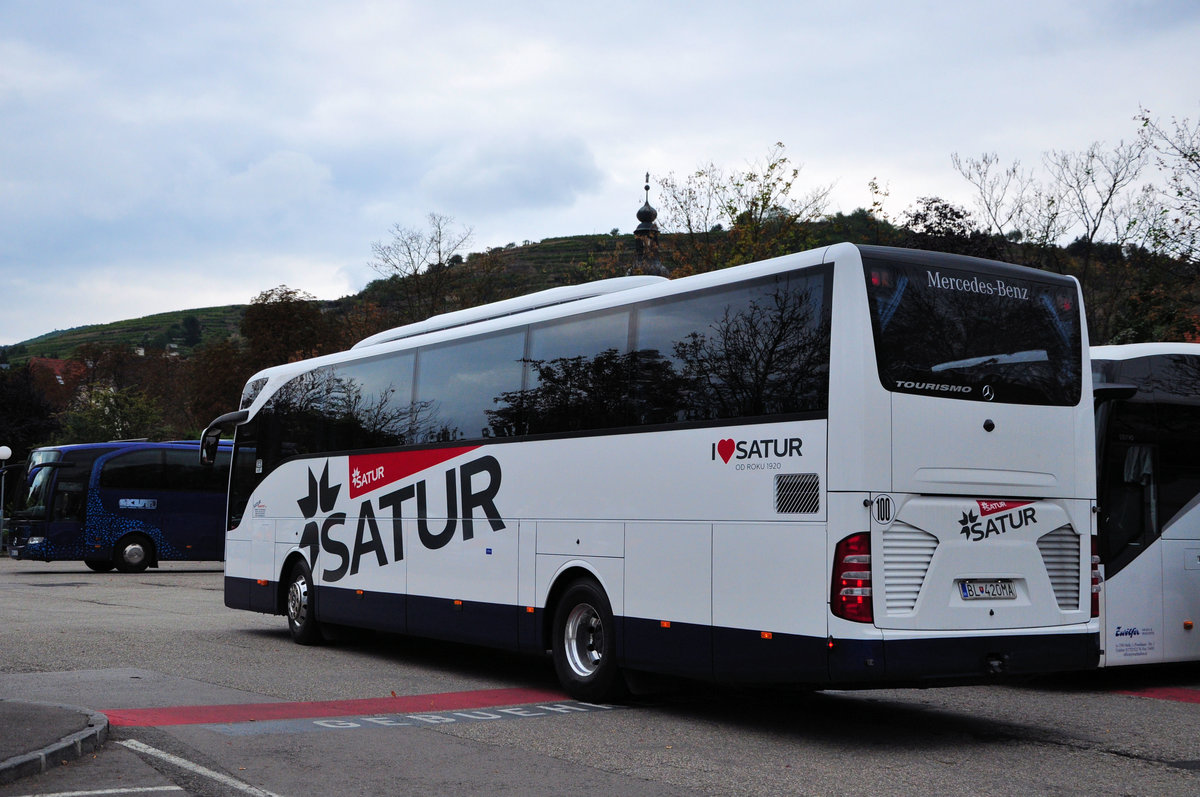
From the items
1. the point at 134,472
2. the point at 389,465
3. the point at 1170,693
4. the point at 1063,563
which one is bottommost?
the point at 1170,693

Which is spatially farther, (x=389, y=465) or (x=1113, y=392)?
(x=389, y=465)

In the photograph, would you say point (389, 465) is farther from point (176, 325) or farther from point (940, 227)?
point (176, 325)

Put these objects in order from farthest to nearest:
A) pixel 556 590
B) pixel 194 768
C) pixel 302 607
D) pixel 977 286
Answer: pixel 302 607 → pixel 556 590 → pixel 977 286 → pixel 194 768

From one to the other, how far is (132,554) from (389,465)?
72.7 ft

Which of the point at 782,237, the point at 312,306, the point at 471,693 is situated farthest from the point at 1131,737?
the point at 312,306

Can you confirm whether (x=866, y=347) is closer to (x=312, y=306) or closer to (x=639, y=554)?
(x=639, y=554)

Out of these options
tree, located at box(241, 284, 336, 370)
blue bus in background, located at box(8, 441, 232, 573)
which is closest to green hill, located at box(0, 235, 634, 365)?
tree, located at box(241, 284, 336, 370)

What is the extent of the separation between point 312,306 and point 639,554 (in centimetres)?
6200

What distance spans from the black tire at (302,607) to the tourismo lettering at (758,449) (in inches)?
302

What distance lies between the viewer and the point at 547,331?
1187cm

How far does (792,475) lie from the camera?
895cm

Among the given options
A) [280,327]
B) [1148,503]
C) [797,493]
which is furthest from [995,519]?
[280,327]

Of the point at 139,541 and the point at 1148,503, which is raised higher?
the point at 1148,503

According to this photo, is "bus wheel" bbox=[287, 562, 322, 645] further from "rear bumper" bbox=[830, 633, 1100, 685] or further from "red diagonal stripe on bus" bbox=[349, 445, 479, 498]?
"rear bumper" bbox=[830, 633, 1100, 685]
